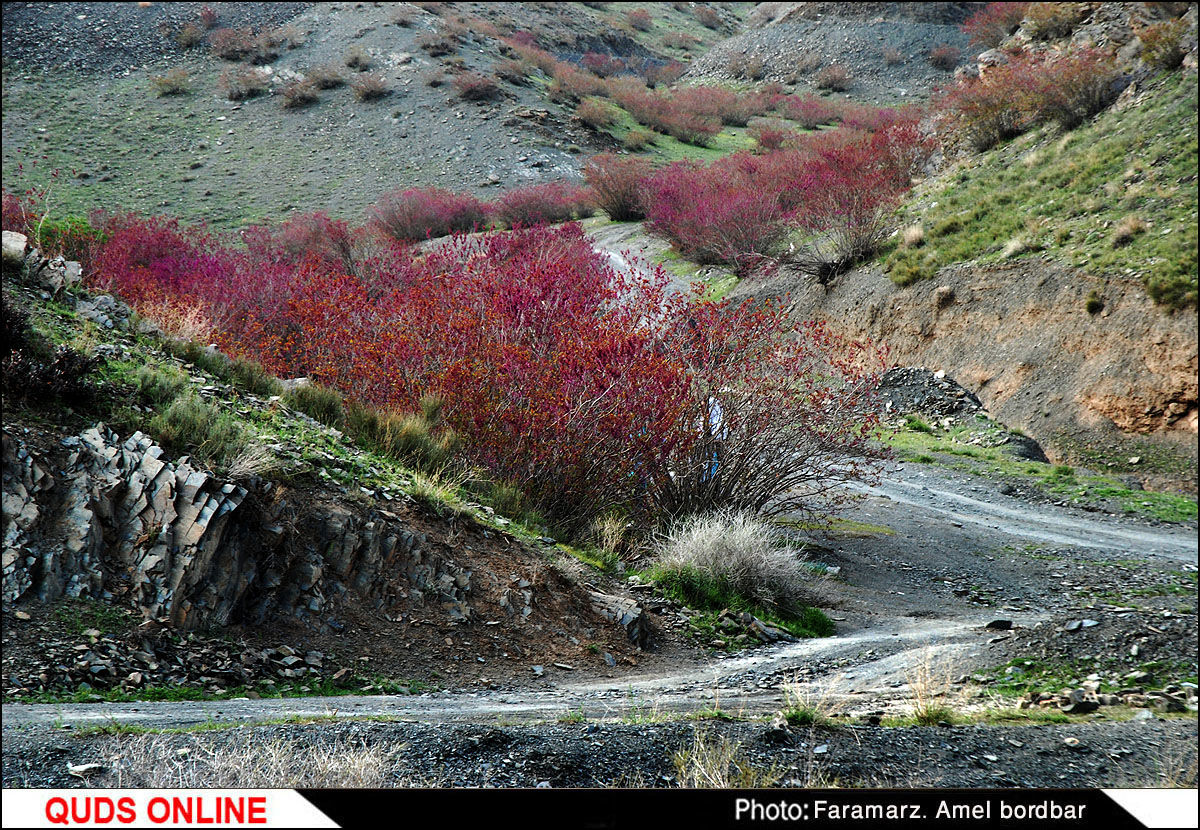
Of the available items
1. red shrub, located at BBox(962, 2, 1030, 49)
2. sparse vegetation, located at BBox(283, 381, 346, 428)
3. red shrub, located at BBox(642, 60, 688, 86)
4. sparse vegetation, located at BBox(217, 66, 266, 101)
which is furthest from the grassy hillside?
sparse vegetation, located at BBox(217, 66, 266, 101)

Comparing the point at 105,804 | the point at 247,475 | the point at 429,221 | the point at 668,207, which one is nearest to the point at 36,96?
the point at 429,221

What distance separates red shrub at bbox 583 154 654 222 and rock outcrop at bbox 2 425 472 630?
992 inches

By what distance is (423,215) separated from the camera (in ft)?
90.6

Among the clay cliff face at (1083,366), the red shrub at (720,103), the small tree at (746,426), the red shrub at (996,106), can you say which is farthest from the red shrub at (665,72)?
the small tree at (746,426)

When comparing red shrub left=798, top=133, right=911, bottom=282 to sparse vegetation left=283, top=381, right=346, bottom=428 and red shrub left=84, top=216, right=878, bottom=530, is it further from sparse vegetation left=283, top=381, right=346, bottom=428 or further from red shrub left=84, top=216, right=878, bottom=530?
sparse vegetation left=283, top=381, right=346, bottom=428

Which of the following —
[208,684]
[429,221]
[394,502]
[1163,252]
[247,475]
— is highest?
[429,221]

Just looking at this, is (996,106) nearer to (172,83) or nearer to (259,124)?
(259,124)

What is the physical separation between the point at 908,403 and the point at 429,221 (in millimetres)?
22388

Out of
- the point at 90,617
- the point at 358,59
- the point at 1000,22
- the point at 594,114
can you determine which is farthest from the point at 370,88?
the point at 90,617

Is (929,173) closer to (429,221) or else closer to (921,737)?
(429,221)

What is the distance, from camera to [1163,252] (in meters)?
3.06

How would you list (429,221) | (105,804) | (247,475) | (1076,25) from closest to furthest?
(105,804)
(247,475)
(1076,25)
(429,221)

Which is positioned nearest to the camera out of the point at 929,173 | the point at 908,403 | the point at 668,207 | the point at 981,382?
the point at 981,382

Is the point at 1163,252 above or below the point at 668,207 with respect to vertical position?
below
